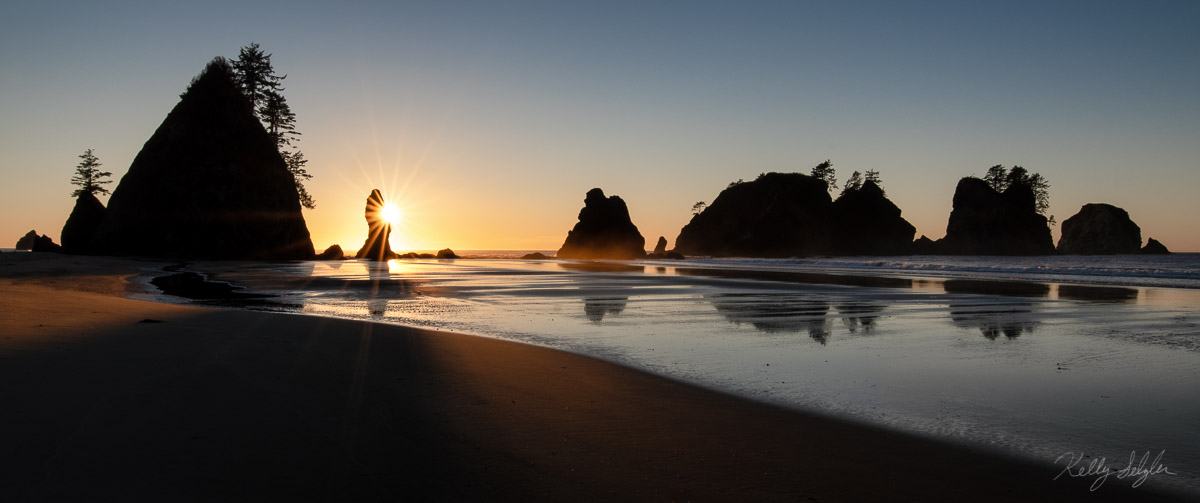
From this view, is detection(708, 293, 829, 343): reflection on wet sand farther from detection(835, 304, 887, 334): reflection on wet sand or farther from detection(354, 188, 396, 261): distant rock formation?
detection(354, 188, 396, 261): distant rock formation

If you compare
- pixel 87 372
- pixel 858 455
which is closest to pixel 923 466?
pixel 858 455

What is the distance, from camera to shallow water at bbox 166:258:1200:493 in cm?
438

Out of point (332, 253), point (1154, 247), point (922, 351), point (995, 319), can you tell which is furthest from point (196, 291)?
point (1154, 247)

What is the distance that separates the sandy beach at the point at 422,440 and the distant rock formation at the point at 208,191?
48.6m

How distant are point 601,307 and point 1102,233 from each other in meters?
149

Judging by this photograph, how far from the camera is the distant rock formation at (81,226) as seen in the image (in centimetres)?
4656

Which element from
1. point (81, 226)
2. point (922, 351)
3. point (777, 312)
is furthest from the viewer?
point (81, 226)

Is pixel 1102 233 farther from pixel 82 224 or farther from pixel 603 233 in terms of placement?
pixel 82 224

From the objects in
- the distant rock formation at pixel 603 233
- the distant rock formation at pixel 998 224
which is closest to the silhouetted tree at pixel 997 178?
the distant rock formation at pixel 998 224

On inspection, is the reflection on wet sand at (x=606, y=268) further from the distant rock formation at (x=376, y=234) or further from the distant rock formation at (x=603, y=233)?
the distant rock formation at (x=603, y=233)

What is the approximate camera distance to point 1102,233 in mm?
118812

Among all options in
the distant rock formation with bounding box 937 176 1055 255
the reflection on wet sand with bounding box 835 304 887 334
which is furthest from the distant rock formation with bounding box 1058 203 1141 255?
the reflection on wet sand with bounding box 835 304 887 334
